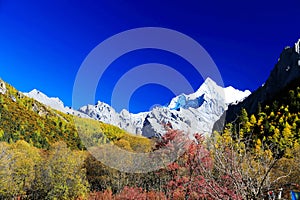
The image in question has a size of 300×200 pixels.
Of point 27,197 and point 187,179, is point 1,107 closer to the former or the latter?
point 27,197

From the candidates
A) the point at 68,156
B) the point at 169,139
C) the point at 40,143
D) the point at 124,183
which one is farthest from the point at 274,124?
the point at 40,143

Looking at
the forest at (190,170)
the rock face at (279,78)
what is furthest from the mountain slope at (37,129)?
the forest at (190,170)

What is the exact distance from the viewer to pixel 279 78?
80500mm

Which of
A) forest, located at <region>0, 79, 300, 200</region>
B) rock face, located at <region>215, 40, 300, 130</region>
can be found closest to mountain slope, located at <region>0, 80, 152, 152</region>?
rock face, located at <region>215, 40, 300, 130</region>

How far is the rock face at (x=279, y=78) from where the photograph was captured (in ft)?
248

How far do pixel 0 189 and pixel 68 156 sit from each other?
622 cm

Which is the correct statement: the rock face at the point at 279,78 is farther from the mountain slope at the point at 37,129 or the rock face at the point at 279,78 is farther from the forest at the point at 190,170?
the mountain slope at the point at 37,129

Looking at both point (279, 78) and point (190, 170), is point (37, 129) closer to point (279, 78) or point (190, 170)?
point (279, 78)

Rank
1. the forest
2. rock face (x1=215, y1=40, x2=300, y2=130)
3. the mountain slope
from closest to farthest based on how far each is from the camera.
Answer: the forest → rock face (x1=215, y1=40, x2=300, y2=130) → the mountain slope

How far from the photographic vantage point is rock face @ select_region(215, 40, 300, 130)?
7562cm

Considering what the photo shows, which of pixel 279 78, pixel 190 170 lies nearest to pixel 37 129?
pixel 279 78

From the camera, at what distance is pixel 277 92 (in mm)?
78000

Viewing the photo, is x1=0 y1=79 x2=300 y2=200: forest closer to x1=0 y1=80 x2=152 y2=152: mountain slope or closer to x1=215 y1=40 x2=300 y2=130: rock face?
x1=215 y1=40 x2=300 y2=130: rock face

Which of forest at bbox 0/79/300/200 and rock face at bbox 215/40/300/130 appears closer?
forest at bbox 0/79/300/200
